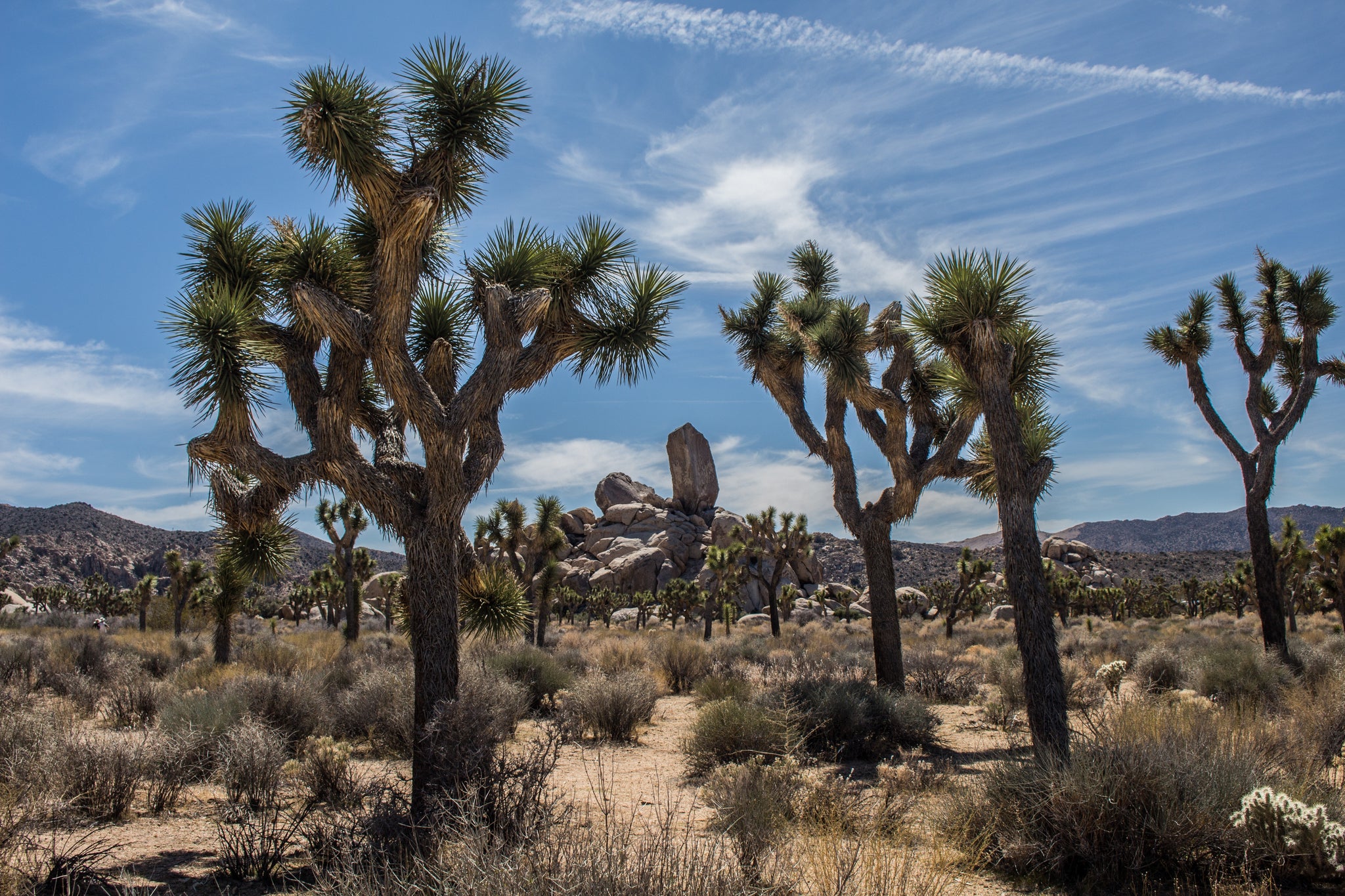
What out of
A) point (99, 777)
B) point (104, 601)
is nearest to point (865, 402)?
point (99, 777)

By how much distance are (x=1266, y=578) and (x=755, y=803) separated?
16.5 m

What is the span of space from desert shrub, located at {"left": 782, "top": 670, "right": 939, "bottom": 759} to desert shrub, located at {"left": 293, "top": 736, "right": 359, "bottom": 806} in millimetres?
5042

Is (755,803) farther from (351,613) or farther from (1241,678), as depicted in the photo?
(351,613)

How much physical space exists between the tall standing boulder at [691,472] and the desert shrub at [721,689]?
5427 cm

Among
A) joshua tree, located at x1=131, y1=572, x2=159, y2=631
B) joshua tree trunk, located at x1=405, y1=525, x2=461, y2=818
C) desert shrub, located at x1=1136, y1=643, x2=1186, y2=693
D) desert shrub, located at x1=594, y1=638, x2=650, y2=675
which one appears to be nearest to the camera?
joshua tree trunk, located at x1=405, y1=525, x2=461, y2=818

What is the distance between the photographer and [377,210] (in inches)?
302

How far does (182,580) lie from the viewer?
27562 millimetres

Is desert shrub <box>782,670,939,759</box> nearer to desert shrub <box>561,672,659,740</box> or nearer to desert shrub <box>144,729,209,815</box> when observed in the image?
desert shrub <box>561,672,659,740</box>

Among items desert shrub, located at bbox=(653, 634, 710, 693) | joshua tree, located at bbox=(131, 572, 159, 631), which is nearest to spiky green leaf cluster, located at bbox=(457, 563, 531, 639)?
desert shrub, located at bbox=(653, 634, 710, 693)

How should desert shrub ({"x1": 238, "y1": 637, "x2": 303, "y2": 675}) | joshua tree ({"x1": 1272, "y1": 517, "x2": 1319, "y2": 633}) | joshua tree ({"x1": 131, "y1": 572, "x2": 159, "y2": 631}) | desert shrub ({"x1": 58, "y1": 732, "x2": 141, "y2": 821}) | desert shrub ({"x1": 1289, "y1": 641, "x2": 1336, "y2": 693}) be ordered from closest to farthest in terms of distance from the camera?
desert shrub ({"x1": 58, "y1": 732, "x2": 141, "y2": 821}), desert shrub ({"x1": 1289, "y1": 641, "x2": 1336, "y2": 693}), desert shrub ({"x1": 238, "y1": 637, "x2": 303, "y2": 675}), joshua tree ({"x1": 1272, "y1": 517, "x2": 1319, "y2": 633}), joshua tree ({"x1": 131, "y1": 572, "x2": 159, "y2": 631})

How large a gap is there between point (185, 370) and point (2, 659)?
10.7 m

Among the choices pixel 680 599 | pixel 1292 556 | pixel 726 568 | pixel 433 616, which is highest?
pixel 433 616

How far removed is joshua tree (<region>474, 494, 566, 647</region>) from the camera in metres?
23.8

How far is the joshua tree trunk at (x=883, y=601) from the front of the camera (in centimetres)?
1245
